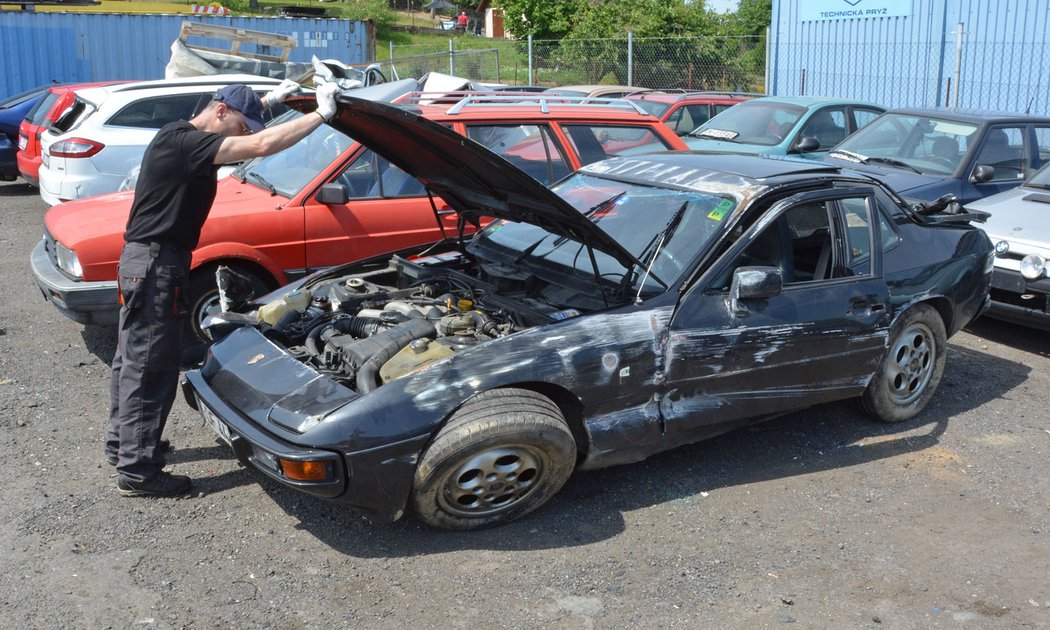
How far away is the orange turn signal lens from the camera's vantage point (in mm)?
3830

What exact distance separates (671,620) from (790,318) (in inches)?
71.9

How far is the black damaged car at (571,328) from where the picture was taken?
13.2 feet

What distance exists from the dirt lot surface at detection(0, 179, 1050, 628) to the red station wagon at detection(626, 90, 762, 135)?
8136 millimetres

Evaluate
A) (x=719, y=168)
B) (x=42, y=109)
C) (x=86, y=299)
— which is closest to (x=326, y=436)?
(x=719, y=168)

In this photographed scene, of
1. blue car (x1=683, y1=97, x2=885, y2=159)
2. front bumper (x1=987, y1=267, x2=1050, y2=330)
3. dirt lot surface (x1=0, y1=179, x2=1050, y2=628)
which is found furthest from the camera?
blue car (x1=683, y1=97, x2=885, y2=159)

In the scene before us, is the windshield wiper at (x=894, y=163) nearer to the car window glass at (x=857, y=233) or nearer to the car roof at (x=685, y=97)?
the car window glass at (x=857, y=233)

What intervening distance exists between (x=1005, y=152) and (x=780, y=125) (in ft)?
9.20

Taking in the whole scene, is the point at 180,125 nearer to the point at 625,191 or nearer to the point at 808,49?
the point at 625,191

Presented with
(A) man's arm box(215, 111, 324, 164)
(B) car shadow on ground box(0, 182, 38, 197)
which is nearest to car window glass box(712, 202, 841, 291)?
(A) man's arm box(215, 111, 324, 164)

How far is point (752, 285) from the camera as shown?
4.59m

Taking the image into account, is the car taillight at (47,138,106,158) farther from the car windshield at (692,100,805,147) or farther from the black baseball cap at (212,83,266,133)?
the car windshield at (692,100,805,147)

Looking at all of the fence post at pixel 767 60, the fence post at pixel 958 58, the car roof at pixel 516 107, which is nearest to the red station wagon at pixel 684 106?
the fence post at pixel 958 58

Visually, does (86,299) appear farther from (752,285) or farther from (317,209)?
(752,285)

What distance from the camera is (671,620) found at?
3707 millimetres
